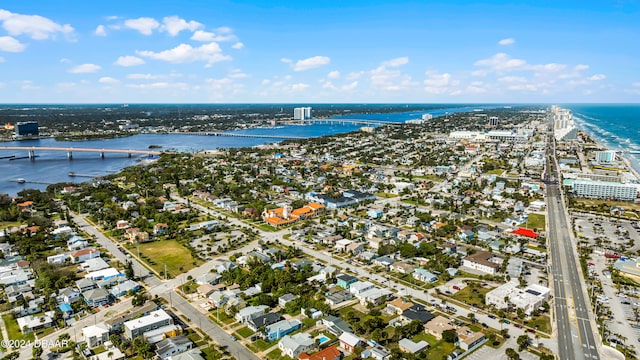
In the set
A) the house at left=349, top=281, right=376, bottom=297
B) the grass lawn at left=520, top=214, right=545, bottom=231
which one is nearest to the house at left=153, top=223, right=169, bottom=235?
the house at left=349, top=281, right=376, bottom=297

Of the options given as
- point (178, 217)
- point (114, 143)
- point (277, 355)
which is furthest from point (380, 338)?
point (114, 143)

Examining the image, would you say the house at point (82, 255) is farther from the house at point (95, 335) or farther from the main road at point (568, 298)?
the main road at point (568, 298)

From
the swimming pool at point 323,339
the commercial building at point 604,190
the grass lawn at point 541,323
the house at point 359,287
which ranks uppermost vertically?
the commercial building at point 604,190

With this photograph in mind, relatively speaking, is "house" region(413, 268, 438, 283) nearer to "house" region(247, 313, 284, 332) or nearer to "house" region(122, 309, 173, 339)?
"house" region(247, 313, 284, 332)

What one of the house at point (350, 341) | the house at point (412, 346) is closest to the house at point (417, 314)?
the house at point (412, 346)

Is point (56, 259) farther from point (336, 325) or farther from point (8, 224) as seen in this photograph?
point (336, 325)
